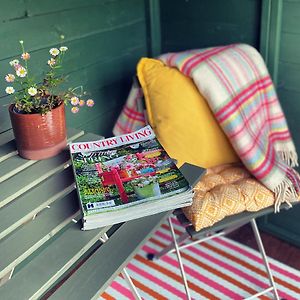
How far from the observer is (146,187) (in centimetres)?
104

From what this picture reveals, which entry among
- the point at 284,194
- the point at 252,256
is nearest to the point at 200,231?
the point at 284,194

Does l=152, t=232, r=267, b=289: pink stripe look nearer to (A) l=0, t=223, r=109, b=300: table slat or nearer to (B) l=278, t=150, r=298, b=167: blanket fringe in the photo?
(B) l=278, t=150, r=298, b=167: blanket fringe

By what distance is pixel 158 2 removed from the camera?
76.7 inches

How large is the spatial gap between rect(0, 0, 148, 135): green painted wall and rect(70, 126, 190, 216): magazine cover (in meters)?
0.47

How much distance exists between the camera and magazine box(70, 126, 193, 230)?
3.22ft

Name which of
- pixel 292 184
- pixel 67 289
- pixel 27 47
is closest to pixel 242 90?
pixel 292 184

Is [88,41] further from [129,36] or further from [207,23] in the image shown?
[207,23]

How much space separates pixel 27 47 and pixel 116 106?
55 cm

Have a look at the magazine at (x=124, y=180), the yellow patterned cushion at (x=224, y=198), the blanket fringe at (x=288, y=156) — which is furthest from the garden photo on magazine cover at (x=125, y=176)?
the blanket fringe at (x=288, y=156)

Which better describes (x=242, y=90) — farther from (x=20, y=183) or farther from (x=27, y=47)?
(x=20, y=183)

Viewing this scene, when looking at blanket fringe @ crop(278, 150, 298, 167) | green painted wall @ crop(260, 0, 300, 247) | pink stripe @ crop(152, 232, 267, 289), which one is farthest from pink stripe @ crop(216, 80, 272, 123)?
pink stripe @ crop(152, 232, 267, 289)

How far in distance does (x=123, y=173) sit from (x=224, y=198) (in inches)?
18.9

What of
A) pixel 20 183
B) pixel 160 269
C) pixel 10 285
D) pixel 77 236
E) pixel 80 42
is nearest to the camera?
pixel 10 285

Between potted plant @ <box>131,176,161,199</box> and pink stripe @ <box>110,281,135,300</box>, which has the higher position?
potted plant @ <box>131,176,161,199</box>
